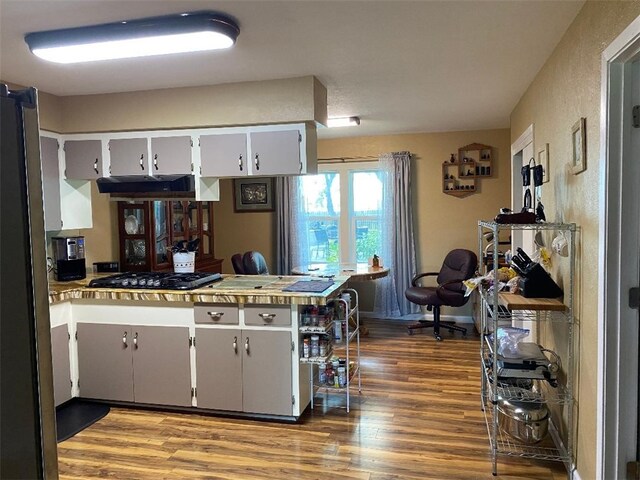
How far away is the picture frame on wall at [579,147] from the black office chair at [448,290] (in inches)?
108

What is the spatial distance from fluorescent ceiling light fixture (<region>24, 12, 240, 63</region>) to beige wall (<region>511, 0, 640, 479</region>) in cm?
171

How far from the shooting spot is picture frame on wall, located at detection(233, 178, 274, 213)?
21.5 feet

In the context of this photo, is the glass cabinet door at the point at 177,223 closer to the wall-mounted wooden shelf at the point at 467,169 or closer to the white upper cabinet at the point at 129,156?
the white upper cabinet at the point at 129,156

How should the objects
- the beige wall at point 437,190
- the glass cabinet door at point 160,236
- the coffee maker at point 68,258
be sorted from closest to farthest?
the coffee maker at point 68,258
the glass cabinet door at point 160,236
the beige wall at point 437,190

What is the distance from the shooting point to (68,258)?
3.78 metres

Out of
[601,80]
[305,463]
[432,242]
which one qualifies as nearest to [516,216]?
[601,80]

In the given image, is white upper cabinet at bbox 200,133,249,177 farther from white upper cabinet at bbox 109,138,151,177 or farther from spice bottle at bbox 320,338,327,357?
spice bottle at bbox 320,338,327,357

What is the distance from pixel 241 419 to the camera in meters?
3.28

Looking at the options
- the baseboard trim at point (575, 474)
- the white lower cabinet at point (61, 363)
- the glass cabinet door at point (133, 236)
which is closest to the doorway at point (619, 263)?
the baseboard trim at point (575, 474)

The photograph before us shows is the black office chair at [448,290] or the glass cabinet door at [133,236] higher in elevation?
the glass cabinet door at [133,236]

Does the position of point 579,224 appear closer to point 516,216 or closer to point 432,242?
point 516,216

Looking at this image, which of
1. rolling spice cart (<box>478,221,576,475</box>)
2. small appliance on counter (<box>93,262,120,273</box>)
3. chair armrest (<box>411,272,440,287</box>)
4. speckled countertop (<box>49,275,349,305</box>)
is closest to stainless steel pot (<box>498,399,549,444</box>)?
rolling spice cart (<box>478,221,576,475</box>)

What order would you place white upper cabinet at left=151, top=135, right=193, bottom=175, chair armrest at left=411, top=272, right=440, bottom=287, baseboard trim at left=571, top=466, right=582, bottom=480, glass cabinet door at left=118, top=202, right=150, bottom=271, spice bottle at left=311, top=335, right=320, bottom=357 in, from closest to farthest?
baseboard trim at left=571, top=466, right=582, bottom=480
spice bottle at left=311, top=335, right=320, bottom=357
white upper cabinet at left=151, top=135, right=193, bottom=175
glass cabinet door at left=118, top=202, right=150, bottom=271
chair armrest at left=411, top=272, right=440, bottom=287

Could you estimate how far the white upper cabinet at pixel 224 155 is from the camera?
11.4 feet
